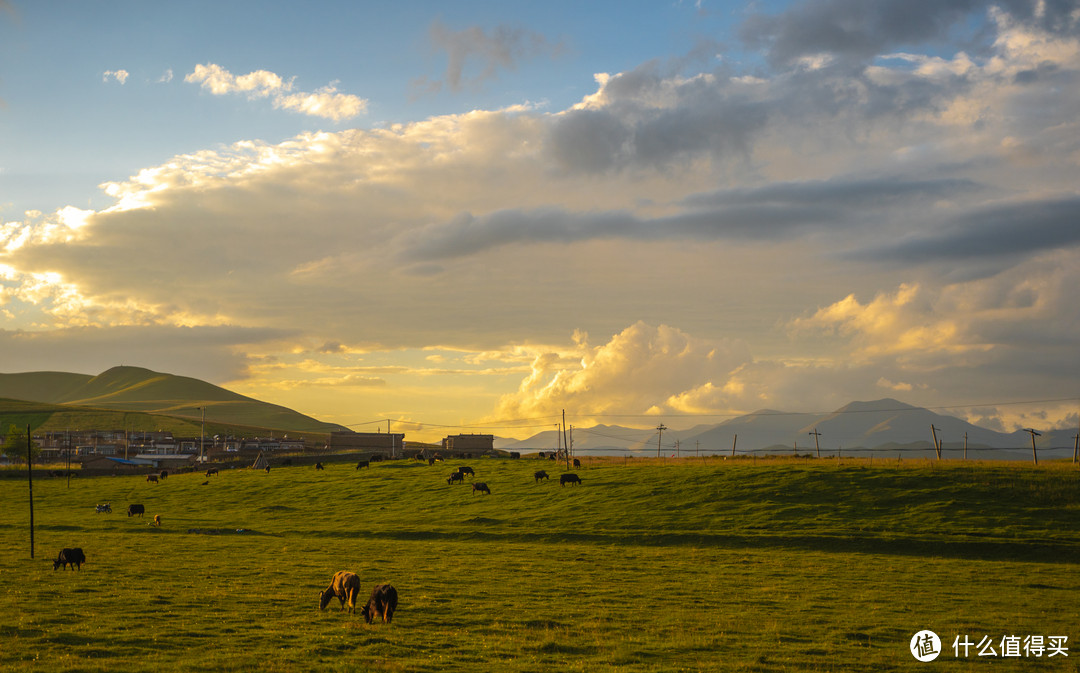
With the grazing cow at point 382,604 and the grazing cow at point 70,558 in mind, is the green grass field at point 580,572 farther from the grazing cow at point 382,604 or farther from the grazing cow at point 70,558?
the grazing cow at point 70,558

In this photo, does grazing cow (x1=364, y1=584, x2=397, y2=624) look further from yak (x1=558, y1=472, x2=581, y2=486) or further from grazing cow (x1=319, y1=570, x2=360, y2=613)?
yak (x1=558, y1=472, x2=581, y2=486)

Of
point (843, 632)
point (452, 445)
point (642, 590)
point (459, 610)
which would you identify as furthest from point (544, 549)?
point (452, 445)

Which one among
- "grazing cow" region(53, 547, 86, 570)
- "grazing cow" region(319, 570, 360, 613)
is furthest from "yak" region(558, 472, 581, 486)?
"grazing cow" region(319, 570, 360, 613)

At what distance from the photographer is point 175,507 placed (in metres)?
73.0

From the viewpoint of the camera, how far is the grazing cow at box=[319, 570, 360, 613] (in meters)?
24.2

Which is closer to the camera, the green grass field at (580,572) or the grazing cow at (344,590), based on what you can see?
the green grass field at (580,572)

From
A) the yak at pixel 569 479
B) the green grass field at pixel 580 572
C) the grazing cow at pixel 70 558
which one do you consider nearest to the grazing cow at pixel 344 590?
the green grass field at pixel 580 572

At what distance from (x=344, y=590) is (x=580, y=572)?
45.6 ft

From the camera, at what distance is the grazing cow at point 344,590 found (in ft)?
79.3

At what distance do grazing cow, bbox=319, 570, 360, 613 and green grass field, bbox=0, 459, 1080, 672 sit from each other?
0.45 meters

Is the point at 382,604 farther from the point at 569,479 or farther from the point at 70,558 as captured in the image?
the point at 569,479

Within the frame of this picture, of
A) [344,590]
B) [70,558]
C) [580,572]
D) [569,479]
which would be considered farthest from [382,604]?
[569,479]

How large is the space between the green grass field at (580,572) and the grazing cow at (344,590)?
1.48 feet

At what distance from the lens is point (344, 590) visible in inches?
962
